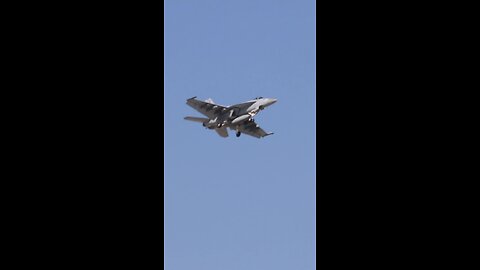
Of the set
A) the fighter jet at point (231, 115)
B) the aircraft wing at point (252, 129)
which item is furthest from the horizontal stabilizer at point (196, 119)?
the aircraft wing at point (252, 129)

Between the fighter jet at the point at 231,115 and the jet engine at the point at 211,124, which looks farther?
the jet engine at the point at 211,124

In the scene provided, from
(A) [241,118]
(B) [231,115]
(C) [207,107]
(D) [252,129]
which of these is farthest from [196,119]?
(A) [241,118]

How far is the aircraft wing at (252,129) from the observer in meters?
66.1

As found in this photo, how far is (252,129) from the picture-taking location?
66.4m

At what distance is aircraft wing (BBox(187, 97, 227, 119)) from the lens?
63969mm

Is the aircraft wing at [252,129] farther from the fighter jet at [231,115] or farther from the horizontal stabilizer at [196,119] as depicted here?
the horizontal stabilizer at [196,119]

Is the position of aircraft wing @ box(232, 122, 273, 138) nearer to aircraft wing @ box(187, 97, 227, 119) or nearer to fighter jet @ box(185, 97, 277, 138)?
fighter jet @ box(185, 97, 277, 138)

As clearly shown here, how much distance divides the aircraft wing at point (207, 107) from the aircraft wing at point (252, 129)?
82.7 inches

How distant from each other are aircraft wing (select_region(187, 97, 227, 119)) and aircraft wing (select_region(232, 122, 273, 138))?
6.89ft

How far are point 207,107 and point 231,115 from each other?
176 cm

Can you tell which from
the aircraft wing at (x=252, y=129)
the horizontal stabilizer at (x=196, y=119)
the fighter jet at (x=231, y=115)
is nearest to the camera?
the fighter jet at (x=231, y=115)
